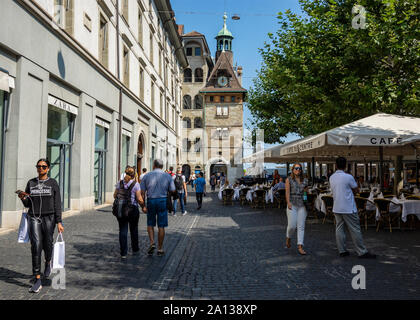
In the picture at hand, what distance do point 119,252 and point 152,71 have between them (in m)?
21.6

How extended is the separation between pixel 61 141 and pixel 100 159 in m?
4.48

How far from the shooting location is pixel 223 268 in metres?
6.19

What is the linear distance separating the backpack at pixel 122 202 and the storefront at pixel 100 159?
10.1m

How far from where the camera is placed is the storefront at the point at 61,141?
40.5 ft

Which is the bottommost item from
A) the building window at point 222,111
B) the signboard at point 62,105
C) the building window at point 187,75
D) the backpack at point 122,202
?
the backpack at point 122,202

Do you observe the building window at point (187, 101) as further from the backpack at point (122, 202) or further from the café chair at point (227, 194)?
the backpack at point (122, 202)

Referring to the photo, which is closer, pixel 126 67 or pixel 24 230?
pixel 24 230

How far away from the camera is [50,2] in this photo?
11969 millimetres

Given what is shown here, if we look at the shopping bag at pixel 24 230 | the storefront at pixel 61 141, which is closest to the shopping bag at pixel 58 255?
the shopping bag at pixel 24 230

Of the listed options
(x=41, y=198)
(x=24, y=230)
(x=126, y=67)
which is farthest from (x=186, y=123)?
(x=24, y=230)

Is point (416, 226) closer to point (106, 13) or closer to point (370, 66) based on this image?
point (370, 66)

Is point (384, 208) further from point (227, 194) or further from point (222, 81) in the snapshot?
point (222, 81)

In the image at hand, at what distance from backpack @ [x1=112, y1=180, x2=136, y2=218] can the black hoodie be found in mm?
1738

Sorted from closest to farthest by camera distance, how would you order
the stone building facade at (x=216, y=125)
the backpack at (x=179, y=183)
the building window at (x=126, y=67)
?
the backpack at (x=179, y=183) < the building window at (x=126, y=67) < the stone building facade at (x=216, y=125)
